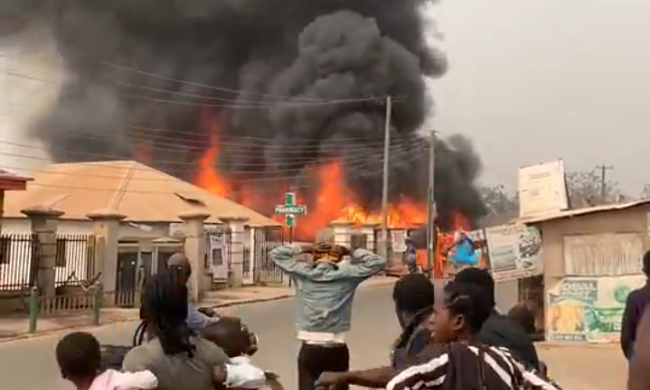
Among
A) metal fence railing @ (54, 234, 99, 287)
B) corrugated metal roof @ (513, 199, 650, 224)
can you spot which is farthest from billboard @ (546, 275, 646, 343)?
metal fence railing @ (54, 234, 99, 287)

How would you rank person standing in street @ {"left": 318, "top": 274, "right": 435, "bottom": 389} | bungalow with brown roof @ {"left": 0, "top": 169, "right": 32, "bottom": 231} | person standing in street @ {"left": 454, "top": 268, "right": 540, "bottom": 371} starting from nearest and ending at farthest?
A: person standing in street @ {"left": 318, "top": 274, "right": 435, "bottom": 389}
person standing in street @ {"left": 454, "top": 268, "right": 540, "bottom": 371}
bungalow with brown roof @ {"left": 0, "top": 169, "right": 32, "bottom": 231}

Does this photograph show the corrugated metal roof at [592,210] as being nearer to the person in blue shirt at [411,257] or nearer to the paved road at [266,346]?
the paved road at [266,346]

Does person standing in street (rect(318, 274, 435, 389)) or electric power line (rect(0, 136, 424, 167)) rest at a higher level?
electric power line (rect(0, 136, 424, 167))

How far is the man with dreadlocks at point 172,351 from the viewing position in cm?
282

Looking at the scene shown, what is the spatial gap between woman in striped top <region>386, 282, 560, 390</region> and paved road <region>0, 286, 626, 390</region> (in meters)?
6.78

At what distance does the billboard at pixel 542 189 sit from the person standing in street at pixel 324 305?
998 cm

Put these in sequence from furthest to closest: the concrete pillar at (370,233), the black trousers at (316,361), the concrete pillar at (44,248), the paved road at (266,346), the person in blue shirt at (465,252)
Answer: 1. the concrete pillar at (370,233)
2. the person in blue shirt at (465,252)
3. the concrete pillar at (44,248)
4. the paved road at (266,346)
5. the black trousers at (316,361)

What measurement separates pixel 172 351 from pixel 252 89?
1677 inches

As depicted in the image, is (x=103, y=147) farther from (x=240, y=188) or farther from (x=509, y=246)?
(x=509, y=246)

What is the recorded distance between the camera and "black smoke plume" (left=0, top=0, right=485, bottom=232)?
43.7m

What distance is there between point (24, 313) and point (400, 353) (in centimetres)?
1475

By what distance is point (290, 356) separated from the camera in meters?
11.7

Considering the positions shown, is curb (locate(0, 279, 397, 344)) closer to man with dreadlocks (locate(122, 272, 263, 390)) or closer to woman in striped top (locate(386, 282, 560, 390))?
man with dreadlocks (locate(122, 272, 263, 390))

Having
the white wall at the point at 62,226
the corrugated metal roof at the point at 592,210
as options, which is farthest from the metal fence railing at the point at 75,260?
the corrugated metal roof at the point at 592,210
